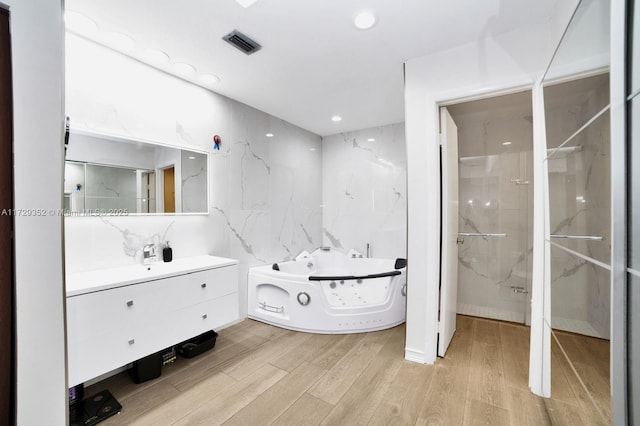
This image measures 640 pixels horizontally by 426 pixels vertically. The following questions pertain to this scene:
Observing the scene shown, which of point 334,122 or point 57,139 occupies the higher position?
point 334,122

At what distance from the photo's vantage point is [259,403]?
1624 millimetres

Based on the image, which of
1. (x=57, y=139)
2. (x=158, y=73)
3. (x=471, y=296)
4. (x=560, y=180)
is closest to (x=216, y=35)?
(x=158, y=73)

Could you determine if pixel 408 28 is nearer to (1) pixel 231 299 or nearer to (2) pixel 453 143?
(2) pixel 453 143

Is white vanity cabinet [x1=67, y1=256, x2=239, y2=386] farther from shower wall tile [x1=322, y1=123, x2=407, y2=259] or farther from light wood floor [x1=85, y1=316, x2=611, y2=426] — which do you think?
shower wall tile [x1=322, y1=123, x2=407, y2=259]

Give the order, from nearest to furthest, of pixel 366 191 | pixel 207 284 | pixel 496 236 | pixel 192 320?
pixel 192 320 < pixel 207 284 < pixel 496 236 < pixel 366 191

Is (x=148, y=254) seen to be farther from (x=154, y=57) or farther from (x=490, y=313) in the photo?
(x=490, y=313)

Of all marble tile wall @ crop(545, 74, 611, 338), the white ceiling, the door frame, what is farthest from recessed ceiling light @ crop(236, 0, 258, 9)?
the door frame

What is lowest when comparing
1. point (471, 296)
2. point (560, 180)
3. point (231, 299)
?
point (471, 296)

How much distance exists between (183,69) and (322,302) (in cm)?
245

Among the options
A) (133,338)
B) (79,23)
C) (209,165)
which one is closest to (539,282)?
(133,338)

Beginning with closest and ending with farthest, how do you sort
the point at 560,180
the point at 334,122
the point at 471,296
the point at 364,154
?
the point at 560,180 → the point at 471,296 → the point at 334,122 → the point at 364,154

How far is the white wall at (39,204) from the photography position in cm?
81

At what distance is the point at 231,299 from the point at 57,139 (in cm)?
169

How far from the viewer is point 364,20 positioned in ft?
5.37
